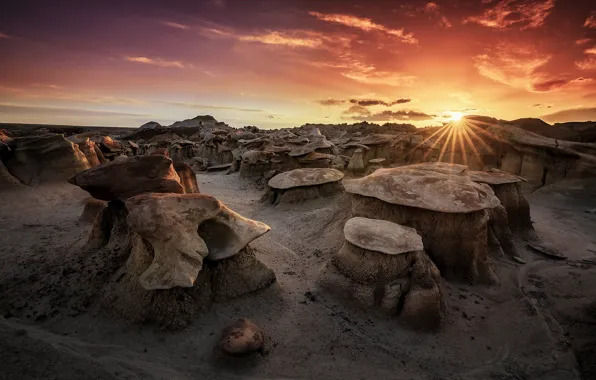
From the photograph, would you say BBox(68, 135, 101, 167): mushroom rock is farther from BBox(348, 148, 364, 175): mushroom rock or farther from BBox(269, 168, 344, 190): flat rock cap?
BBox(348, 148, 364, 175): mushroom rock

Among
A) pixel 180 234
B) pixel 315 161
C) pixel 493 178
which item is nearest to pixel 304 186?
pixel 315 161

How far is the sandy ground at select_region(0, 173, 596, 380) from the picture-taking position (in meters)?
3.55

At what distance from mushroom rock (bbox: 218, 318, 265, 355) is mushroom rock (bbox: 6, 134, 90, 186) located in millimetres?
9571

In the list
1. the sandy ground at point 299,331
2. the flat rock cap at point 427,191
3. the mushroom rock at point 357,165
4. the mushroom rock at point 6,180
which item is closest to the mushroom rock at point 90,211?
the sandy ground at point 299,331

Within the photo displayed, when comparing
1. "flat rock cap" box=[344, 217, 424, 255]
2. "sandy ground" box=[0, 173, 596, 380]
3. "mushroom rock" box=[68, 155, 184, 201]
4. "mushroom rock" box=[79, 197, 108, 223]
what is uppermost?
"mushroom rock" box=[68, 155, 184, 201]

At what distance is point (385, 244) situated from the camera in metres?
4.84

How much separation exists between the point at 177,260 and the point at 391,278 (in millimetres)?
3313

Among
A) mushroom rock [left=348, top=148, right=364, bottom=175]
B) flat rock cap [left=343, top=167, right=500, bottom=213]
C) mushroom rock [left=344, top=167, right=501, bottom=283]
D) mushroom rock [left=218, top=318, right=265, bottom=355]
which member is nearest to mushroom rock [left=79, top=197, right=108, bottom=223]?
mushroom rock [left=218, top=318, right=265, bottom=355]

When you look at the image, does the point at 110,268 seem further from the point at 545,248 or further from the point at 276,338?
the point at 545,248

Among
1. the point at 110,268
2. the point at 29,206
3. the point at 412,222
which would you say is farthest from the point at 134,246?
the point at 29,206

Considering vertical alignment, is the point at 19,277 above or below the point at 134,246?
below

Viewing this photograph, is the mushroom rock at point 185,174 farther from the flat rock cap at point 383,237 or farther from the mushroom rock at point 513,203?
the mushroom rock at point 513,203

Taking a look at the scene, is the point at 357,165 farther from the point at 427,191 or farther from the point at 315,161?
the point at 427,191

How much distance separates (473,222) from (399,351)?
3.06 m
